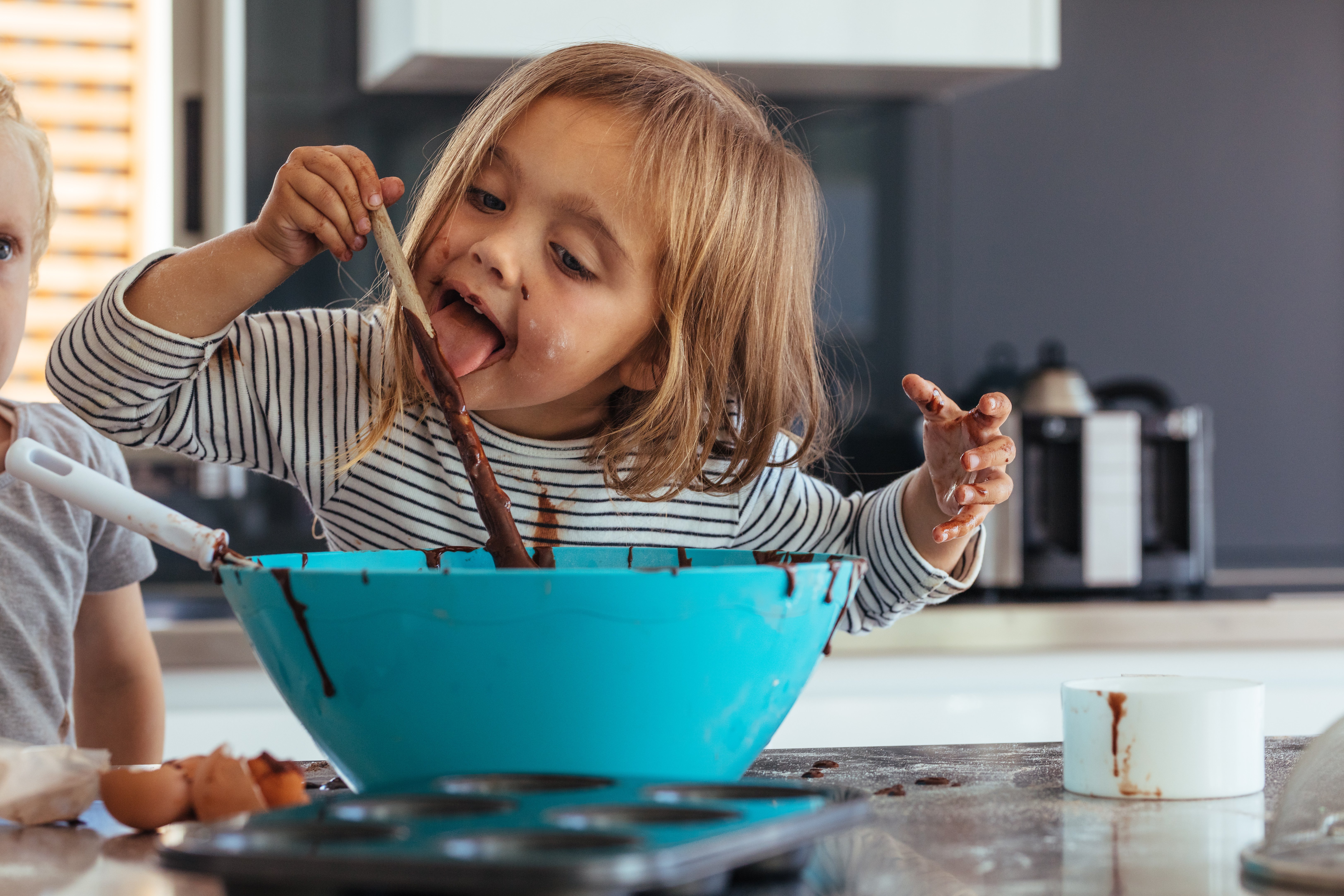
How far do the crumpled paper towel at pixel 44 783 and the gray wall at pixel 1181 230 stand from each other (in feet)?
7.22

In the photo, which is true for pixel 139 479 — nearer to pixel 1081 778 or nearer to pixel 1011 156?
pixel 1011 156

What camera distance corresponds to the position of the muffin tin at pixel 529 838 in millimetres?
380

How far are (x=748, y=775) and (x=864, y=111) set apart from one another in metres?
2.13

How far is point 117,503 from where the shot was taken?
58cm

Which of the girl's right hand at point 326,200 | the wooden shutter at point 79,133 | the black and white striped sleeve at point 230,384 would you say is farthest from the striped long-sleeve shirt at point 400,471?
the wooden shutter at point 79,133

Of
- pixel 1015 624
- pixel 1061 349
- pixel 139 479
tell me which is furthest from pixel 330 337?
pixel 1061 349

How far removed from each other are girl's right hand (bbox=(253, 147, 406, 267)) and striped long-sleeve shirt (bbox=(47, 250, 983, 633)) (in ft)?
0.38

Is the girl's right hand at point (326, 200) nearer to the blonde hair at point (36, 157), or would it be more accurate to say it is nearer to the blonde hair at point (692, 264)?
the blonde hair at point (692, 264)

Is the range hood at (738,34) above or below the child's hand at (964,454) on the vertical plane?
above

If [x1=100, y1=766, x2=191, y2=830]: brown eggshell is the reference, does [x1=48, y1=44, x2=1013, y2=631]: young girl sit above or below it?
above

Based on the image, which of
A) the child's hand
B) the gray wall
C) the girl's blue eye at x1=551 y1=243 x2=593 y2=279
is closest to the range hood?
the gray wall

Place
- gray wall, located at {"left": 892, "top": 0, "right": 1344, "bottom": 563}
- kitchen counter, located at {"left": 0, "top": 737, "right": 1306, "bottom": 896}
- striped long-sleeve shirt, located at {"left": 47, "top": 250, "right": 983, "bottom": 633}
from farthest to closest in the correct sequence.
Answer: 1. gray wall, located at {"left": 892, "top": 0, "right": 1344, "bottom": 563}
2. striped long-sleeve shirt, located at {"left": 47, "top": 250, "right": 983, "bottom": 633}
3. kitchen counter, located at {"left": 0, "top": 737, "right": 1306, "bottom": 896}

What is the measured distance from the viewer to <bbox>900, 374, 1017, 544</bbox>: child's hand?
0.86m

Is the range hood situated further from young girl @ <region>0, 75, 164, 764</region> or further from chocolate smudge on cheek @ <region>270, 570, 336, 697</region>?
chocolate smudge on cheek @ <region>270, 570, 336, 697</region>
